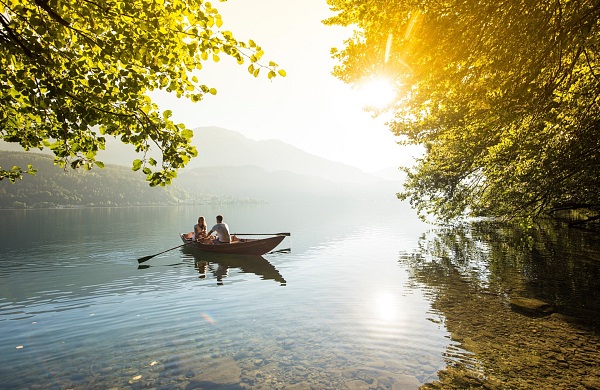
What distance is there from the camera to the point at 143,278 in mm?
21406

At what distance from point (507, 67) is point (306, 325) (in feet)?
32.2

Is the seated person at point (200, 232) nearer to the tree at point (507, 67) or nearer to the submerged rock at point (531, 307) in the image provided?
the tree at point (507, 67)

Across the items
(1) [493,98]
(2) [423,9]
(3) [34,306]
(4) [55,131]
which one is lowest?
(3) [34,306]

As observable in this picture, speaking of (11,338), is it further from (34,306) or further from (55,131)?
(55,131)

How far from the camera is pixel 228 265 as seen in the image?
80.9 feet

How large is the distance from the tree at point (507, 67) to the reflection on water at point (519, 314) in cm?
467

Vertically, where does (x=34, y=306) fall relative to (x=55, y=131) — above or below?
below

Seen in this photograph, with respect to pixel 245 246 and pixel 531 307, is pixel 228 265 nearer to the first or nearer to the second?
pixel 245 246

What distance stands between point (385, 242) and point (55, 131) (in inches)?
1487

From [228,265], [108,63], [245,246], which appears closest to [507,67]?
[108,63]

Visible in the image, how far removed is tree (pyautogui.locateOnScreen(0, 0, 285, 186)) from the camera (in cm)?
555

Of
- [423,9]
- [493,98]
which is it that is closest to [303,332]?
[493,98]

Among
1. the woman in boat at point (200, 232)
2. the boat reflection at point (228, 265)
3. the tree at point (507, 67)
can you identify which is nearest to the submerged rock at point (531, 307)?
the tree at point (507, 67)

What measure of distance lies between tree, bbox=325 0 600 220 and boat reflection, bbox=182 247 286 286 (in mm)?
13334
